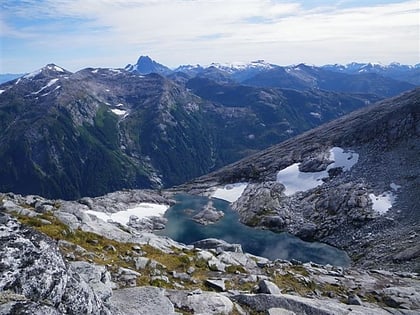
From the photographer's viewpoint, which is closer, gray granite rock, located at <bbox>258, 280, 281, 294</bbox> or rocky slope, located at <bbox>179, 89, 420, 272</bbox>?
gray granite rock, located at <bbox>258, 280, 281, 294</bbox>

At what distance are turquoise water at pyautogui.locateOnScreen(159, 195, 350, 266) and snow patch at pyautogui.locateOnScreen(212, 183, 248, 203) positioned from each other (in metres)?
5.82

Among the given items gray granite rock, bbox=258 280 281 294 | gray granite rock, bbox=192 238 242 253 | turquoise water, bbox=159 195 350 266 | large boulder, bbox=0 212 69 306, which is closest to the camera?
large boulder, bbox=0 212 69 306

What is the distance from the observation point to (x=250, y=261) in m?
37.2

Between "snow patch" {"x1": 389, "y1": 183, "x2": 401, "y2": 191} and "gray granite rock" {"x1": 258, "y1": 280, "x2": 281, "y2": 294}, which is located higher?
"gray granite rock" {"x1": 258, "y1": 280, "x2": 281, "y2": 294}

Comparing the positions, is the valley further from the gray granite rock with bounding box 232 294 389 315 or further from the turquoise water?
the turquoise water

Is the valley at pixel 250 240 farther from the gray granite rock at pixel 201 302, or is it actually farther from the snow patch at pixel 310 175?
the snow patch at pixel 310 175

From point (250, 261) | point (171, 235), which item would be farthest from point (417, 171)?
point (250, 261)

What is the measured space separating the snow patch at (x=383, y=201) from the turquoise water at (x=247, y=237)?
49.5 feet

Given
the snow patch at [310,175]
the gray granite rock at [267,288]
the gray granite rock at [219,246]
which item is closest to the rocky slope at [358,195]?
the snow patch at [310,175]

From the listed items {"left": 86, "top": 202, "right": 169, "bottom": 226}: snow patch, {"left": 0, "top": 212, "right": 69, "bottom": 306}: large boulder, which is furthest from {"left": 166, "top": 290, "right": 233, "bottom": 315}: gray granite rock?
{"left": 86, "top": 202, "right": 169, "bottom": 226}: snow patch

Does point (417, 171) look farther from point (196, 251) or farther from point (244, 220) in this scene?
point (196, 251)

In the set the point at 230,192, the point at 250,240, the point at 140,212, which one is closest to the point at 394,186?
the point at 250,240

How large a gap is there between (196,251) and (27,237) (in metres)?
25.3

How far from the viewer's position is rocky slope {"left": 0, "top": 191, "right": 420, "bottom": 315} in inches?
428
